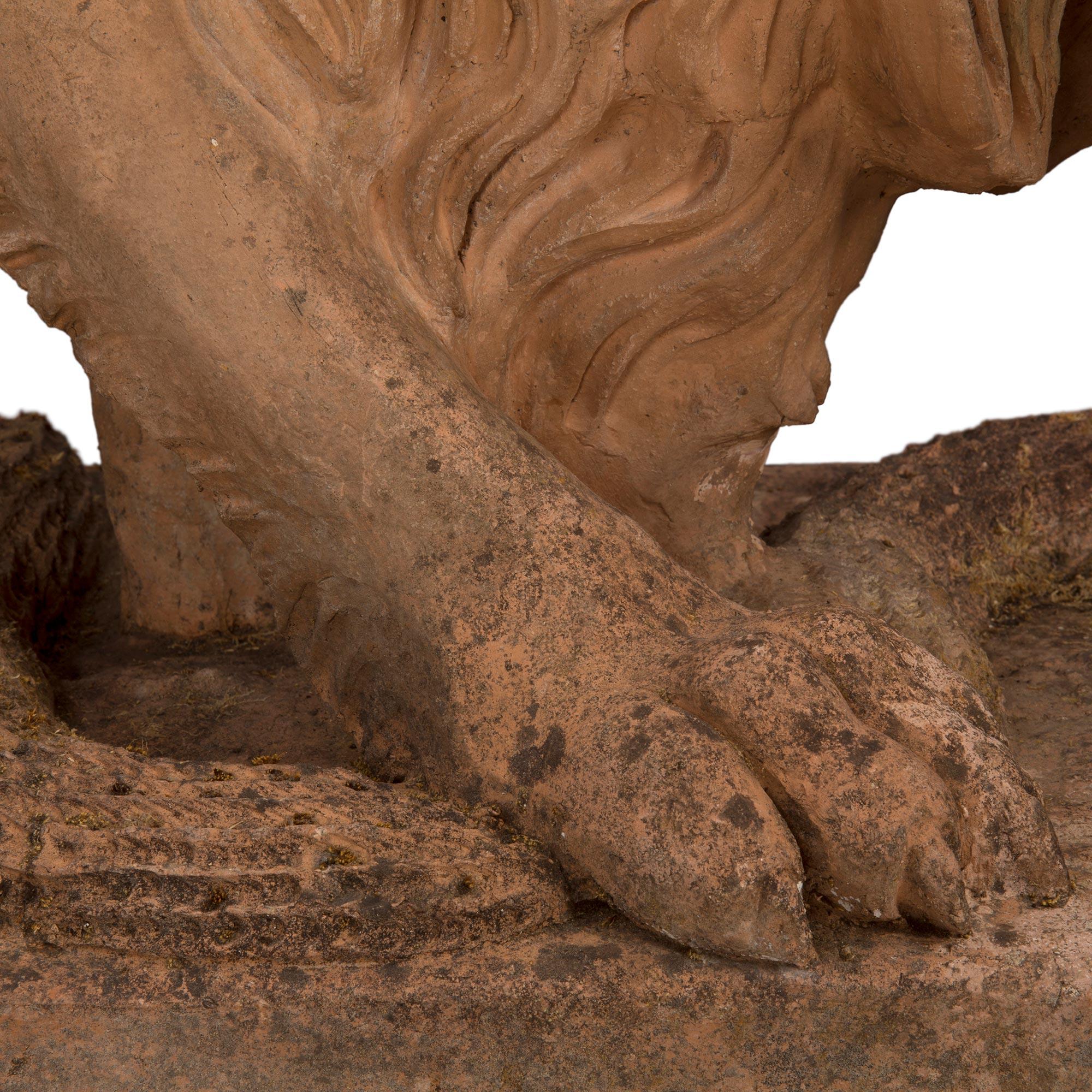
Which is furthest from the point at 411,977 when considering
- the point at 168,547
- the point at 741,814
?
the point at 168,547

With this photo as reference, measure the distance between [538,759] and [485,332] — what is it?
510 millimetres

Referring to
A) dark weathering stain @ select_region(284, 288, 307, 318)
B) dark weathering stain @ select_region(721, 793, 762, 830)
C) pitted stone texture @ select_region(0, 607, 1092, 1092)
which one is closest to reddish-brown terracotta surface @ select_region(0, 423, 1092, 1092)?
pitted stone texture @ select_region(0, 607, 1092, 1092)

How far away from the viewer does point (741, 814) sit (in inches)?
47.7

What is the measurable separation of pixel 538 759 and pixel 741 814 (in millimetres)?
201

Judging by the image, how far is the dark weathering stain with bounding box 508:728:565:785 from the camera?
132cm

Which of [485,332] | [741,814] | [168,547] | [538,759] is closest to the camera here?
[741,814]

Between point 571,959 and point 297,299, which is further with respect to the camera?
point 297,299

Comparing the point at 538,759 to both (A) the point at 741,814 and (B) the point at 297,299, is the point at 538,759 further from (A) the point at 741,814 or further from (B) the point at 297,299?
(B) the point at 297,299

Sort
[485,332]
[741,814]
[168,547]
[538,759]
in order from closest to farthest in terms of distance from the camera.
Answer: [741,814]
[538,759]
[485,332]
[168,547]

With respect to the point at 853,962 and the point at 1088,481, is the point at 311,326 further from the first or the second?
the point at 1088,481

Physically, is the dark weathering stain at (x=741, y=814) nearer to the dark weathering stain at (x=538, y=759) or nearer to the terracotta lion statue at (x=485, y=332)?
the terracotta lion statue at (x=485, y=332)

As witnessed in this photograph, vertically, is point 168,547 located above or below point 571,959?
above

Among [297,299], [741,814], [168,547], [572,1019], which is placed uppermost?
[297,299]

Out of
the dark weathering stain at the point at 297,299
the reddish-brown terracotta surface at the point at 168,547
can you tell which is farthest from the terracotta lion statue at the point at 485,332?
the reddish-brown terracotta surface at the point at 168,547
